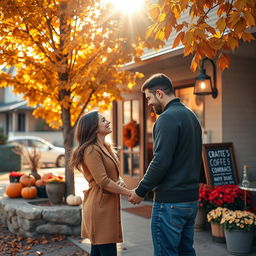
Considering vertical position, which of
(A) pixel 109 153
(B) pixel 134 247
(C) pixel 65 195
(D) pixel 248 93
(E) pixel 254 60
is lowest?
(B) pixel 134 247

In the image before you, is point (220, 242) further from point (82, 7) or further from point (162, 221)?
point (82, 7)

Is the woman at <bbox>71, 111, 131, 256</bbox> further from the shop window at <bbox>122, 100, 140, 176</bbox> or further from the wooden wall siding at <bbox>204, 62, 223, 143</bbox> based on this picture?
the shop window at <bbox>122, 100, 140, 176</bbox>

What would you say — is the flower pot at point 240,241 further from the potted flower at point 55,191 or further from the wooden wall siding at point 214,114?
the potted flower at point 55,191

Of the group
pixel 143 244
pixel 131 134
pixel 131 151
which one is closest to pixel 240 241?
pixel 143 244

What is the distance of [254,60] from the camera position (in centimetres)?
707

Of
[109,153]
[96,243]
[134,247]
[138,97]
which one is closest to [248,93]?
[138,97]

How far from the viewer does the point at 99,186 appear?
Result: 3.42 meters

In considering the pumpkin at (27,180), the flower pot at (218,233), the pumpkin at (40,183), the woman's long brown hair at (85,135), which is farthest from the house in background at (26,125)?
the woman's long brown hair at (85,135)

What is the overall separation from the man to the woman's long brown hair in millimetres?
732

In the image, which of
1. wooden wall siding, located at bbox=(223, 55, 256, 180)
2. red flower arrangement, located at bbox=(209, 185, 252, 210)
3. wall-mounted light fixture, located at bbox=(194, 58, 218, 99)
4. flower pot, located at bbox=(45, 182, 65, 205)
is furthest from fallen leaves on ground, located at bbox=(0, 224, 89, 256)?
wooden wall siding, located at bbox=(223, 55, 256, 180)

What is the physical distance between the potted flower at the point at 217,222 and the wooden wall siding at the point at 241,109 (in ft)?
5.83

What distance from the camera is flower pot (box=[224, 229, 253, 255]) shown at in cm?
488

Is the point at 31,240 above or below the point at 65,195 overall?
below

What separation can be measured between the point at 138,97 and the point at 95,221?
6.02m
